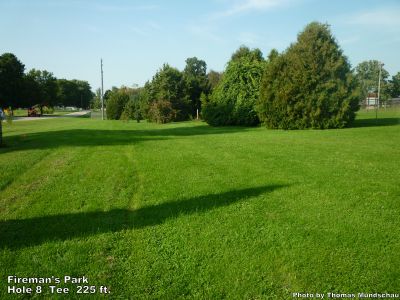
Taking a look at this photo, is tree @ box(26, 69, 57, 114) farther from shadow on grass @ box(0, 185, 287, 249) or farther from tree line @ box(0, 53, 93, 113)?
shadow on grass @ box(0, 185, 287, 249)

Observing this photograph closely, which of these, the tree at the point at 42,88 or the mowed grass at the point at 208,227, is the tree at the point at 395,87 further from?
the mowed grass at the point at 208,227

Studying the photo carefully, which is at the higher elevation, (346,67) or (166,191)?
(346,67)

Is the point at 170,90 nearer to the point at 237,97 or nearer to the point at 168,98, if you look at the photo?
the point at 168,98

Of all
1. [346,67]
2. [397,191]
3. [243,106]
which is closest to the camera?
[397,191]

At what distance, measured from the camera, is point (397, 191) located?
6520 mm

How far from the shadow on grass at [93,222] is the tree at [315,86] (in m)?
17.1

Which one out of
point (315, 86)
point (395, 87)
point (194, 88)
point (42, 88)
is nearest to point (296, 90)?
point (315, 86)

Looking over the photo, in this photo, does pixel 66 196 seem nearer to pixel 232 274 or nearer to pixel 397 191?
pixel 232 274

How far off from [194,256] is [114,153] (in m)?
8.60

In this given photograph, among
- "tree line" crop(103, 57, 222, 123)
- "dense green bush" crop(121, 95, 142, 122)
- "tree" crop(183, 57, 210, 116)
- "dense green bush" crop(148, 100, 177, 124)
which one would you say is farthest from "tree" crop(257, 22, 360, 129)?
"dense green bush" crop(121, 95, 142, 122)

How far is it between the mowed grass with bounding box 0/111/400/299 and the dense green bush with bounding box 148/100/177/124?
79.9ft

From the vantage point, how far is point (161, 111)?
33.6 m

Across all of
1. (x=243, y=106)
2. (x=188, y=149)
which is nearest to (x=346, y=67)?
(x=243, y=106)

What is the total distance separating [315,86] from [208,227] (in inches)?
755
